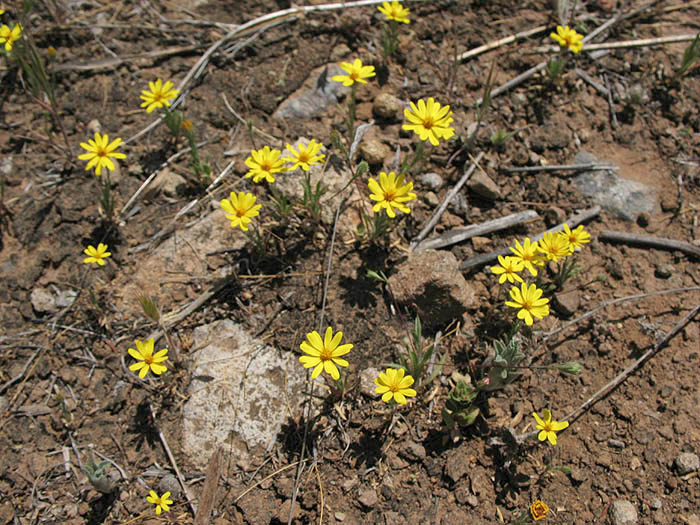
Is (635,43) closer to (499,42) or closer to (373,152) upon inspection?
(499,42)

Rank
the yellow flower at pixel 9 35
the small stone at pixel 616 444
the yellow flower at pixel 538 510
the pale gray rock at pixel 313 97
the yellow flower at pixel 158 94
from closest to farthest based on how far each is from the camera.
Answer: the yellow flower at pixel 538 510
the small stone at pixel 616 444
the yellow flower at pixel 9 35
the yellow flower at pixel 158 94
the pale gray rock at pixel 313 97

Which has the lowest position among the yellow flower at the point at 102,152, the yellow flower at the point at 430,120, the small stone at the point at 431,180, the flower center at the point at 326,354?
the flower center at the point at 326,354

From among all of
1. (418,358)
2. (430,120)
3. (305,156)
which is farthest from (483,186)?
(418,358)

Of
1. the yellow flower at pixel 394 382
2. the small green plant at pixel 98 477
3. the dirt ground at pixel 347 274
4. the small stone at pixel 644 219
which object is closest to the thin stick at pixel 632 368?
the dirt ground at pixel 347 274

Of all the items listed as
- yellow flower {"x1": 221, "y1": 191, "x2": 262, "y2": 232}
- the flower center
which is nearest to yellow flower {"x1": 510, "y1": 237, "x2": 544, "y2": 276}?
the flower center

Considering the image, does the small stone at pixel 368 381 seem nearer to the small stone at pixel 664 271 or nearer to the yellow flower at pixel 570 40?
the small stone at pixel 664 271

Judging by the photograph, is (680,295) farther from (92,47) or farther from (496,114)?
(92,47)

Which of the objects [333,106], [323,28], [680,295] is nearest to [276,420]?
[333,106]
